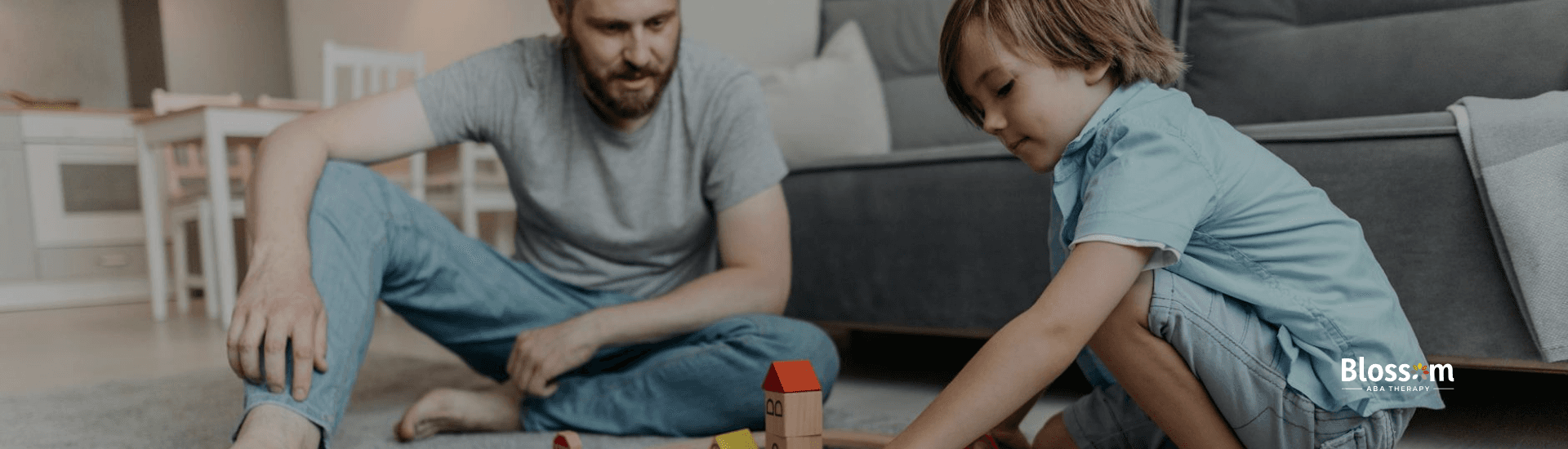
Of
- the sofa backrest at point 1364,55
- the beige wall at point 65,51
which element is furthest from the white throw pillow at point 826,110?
the beige wall at point 65,51

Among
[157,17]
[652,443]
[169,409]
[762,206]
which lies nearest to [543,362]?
[652,443]

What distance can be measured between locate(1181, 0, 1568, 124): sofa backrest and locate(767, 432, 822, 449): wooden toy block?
123cm

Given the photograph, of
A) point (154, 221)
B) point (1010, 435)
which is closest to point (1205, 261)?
point (1010, 435)

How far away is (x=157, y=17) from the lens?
178 inches

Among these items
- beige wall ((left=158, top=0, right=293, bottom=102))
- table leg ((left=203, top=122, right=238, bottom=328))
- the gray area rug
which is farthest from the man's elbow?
beige wall ((left=158, top=0, right=293, bottom=102))

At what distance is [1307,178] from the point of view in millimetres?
1067

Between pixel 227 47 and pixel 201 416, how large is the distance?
4.11 meters

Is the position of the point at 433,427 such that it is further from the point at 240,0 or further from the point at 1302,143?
the point at 240,0

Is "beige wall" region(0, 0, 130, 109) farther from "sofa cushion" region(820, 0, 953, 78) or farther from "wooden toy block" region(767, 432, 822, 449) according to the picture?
"wooden toy block" region(767, 432, 822, 449)

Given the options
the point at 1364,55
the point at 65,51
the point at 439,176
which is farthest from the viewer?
the point at 65,51

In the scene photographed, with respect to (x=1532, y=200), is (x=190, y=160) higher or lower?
lower

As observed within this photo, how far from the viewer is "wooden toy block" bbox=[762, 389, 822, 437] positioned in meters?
0.55

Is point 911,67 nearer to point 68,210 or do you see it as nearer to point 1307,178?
point 1307,178

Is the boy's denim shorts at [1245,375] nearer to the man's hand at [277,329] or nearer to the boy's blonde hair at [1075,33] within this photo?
the boy's blonde hair at [1075,33]
